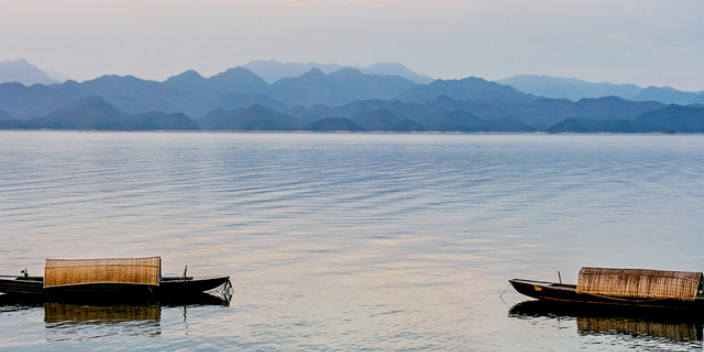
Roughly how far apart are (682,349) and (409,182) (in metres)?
79.0

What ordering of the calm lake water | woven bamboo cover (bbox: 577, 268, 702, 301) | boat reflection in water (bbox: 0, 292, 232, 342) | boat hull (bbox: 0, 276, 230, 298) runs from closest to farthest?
the calm lake water, boat reflection in water (bbox: 0, 292, 232, 342), woven bamboo cover (bbox: 577, 268, 702, 301), boat hull (bbox: 0, 276, 230, 298)

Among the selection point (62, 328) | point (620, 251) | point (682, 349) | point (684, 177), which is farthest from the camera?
point (684, 177)

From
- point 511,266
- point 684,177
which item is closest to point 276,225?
point 511,266

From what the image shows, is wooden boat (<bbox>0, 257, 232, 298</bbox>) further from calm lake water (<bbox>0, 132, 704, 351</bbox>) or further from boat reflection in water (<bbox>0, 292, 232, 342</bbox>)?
calm lake water (<bbox>0, 132, 704, 351</bbox>)

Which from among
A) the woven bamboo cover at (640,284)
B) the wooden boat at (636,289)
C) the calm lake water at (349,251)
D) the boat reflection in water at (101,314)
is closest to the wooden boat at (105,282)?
the boat reflection in water at (101,314)

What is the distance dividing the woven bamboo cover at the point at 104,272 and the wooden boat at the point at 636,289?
18542 mm

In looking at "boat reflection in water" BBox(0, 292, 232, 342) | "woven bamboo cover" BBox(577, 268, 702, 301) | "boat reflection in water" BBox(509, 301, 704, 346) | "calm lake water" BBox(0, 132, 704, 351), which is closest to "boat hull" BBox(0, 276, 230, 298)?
"boat reflection in water" BBox(0, 292, 232, 342)

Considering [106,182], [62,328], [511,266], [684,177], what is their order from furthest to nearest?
[684,177], [106,182], [511,266], [62,328]

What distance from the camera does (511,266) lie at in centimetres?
4697

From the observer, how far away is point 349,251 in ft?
169

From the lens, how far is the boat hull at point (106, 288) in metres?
38.0

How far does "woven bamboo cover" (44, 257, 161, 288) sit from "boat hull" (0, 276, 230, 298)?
0.24m

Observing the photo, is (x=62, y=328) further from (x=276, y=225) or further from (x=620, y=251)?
(x=620, y=251)

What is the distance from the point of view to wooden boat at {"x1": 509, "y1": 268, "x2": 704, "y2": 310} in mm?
35656
